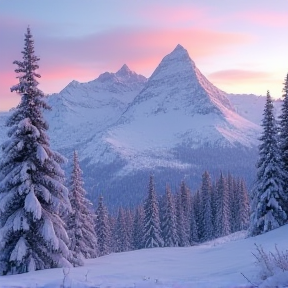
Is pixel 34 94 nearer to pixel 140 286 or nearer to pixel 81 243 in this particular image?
pixel 140 286

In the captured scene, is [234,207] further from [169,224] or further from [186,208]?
[169,224]

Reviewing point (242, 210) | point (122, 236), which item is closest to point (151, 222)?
point (122, 236)

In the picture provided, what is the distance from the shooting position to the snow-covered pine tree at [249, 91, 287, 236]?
3161 centimetres

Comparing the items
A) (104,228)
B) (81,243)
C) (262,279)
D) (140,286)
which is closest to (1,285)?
(140,286)

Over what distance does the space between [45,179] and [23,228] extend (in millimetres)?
2099

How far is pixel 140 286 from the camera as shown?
777 cm

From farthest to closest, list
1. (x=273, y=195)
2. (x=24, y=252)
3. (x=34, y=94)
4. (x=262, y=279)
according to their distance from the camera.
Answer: (x=273, y=195)
(x=34, y=94)
(x=24, y=252)
(x=262, y=279)

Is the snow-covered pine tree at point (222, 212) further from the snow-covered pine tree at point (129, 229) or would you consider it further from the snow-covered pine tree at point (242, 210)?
the snow-covered pine tree at point (129, 229)

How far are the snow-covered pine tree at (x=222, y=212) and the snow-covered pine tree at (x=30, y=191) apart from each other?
2393 inches

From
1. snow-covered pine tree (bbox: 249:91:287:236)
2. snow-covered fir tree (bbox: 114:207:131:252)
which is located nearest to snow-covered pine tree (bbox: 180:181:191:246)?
snow-covered fir tree (bbox: 114:207:131:252)

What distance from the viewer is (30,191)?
15641 millimetres

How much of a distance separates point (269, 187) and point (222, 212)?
4379 cm

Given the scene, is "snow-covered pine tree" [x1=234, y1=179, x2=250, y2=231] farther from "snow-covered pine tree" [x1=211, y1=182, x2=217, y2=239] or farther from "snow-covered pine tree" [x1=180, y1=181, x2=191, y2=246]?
"snow-covered pine tree" [x1=180, y1=181, x2=191, y2=246]

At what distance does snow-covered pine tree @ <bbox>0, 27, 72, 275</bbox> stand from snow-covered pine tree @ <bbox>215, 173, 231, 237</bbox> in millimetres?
60770
